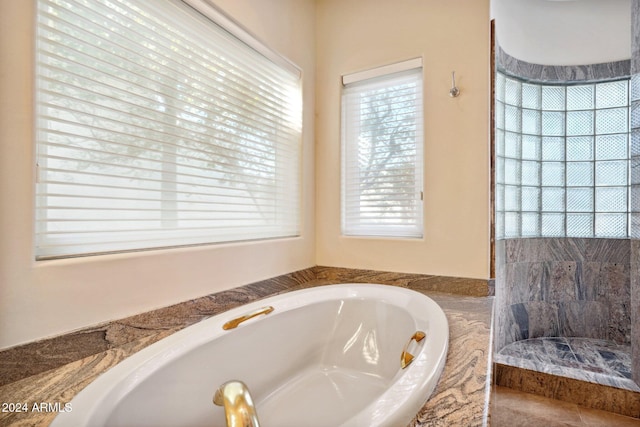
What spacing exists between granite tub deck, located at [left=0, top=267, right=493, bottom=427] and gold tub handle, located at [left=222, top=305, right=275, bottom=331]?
0.75 feet

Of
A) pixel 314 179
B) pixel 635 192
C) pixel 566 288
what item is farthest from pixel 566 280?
pixel 314 179

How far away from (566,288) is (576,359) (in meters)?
0.64

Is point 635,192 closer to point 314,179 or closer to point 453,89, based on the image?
point 453,89

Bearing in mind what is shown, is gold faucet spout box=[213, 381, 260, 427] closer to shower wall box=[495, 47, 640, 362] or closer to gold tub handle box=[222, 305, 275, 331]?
gold tub handle box=[222, 305, 275, 331]

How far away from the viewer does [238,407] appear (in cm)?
53

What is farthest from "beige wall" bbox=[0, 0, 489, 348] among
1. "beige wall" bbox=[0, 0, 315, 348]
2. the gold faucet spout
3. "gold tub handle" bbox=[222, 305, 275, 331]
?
the gold faucet spout

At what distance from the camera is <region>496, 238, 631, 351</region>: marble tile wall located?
95.9 inches

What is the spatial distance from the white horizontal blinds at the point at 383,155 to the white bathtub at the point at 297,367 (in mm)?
→ 550

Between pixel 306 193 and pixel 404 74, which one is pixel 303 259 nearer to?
pixel 306 193

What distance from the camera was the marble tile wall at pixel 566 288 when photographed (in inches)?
95.9

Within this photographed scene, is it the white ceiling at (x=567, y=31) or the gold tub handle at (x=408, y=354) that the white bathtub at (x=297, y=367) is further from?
the white ceiling at (x=567, y=31)

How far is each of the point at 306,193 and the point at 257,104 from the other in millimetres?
679

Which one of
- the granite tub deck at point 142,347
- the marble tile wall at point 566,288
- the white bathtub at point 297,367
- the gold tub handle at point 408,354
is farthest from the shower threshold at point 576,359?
the gold tub handle at point 408,354

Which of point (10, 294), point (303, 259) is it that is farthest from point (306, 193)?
point (10, 294)
